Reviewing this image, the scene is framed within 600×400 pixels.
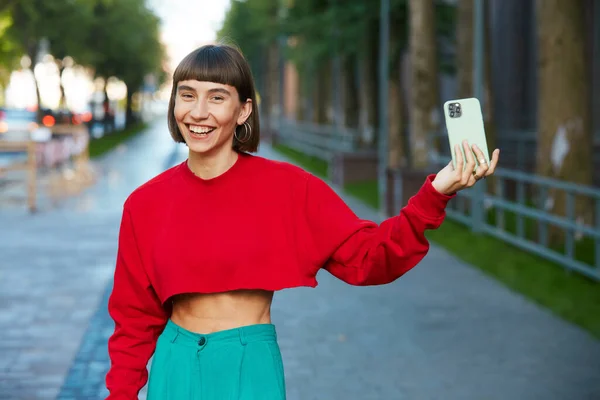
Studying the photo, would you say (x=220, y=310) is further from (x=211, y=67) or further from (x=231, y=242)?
(x=211, y=67)

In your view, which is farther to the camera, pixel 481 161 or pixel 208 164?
pixel 208 164

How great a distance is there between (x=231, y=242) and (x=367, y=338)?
17.7 ft

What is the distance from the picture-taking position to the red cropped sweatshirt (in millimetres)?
3035

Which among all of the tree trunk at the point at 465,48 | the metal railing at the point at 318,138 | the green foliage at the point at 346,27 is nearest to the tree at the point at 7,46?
the metal railing at the point at 318,138

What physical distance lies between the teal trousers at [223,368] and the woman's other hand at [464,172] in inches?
24.6

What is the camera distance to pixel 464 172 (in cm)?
272

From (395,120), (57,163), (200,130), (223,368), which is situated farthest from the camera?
(57,163)

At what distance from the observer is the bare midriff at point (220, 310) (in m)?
→ 3.05

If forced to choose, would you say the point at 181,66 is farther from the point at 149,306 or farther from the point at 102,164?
the point at 102,164

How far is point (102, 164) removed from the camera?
32.6m

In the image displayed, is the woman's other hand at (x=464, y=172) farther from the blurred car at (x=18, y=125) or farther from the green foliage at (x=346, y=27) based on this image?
the blurred car at (x=18, y=125)

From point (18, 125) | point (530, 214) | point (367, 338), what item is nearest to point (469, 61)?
point (530, 214)

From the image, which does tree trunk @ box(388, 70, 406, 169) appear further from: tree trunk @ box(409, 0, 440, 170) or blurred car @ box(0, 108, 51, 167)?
blurred car @ box(0, 108, 51, 167)

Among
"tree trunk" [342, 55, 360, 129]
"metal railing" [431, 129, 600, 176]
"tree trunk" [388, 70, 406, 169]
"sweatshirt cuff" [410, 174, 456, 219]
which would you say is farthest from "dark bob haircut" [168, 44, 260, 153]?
"tree trunk" [342, 55, 360, 129]
